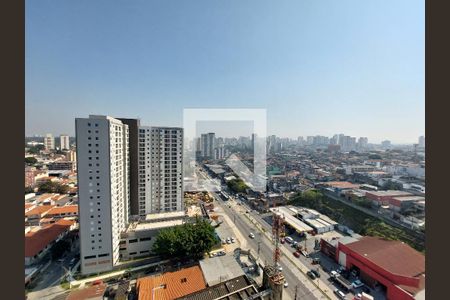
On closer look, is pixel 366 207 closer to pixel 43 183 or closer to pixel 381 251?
pixel 381 251

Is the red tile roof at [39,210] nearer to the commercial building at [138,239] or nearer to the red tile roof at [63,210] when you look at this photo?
the red tile roof at [63,210]

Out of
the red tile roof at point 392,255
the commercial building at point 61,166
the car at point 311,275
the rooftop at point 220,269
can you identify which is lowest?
the car at point 311,275

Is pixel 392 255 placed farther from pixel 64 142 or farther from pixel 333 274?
pixel 64 142

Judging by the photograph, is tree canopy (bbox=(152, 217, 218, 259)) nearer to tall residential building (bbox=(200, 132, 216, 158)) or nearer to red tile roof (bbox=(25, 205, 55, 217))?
red tile roof (bbox=(25, 205, 55, 217))

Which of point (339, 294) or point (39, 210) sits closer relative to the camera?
point (339, 294)

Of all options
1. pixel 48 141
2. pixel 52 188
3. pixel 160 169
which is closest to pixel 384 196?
pixel 160 169

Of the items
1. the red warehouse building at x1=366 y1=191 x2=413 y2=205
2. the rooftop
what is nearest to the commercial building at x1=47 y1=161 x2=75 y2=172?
the rooftop

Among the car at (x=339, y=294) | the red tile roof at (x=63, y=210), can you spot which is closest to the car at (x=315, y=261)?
the car at (x=339, y=294)
